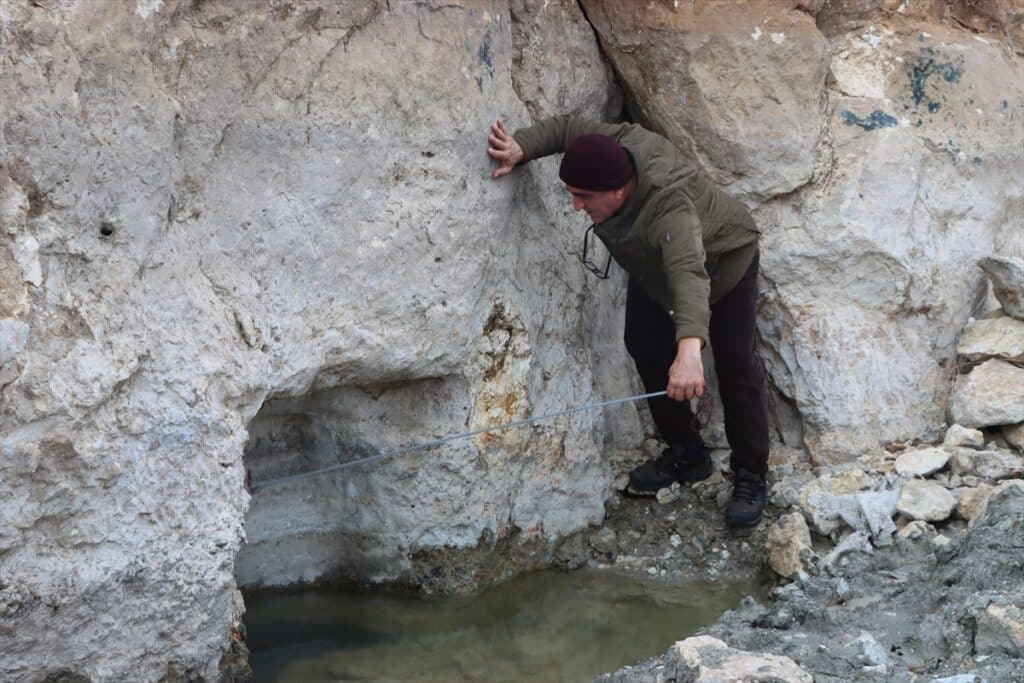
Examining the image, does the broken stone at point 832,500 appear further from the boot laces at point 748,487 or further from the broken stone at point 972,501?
the broken stone at point 972,501

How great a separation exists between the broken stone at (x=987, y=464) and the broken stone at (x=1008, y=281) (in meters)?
0.70

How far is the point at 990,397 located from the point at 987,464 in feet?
1.11

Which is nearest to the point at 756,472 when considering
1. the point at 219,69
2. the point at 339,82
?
the point at 339,82

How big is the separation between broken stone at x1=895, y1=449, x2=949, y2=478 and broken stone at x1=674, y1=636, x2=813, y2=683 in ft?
4.80

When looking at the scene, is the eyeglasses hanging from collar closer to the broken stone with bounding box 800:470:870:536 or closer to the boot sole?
the boot sole

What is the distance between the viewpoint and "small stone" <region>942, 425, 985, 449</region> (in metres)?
5.29

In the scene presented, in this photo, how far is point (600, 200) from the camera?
464 centimetres

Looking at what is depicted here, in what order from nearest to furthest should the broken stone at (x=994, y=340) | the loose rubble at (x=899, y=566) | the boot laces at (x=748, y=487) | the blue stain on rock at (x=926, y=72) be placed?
the loose rubble at (x=899, y=566) < the boot laces at (x=748, y=487) < the broken stone at (x=994, y=340) < the blue stain on rock at (x=926, y=72)

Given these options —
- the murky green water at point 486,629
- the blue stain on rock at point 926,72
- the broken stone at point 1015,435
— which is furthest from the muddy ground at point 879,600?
the blue stain on rock at point 926,72

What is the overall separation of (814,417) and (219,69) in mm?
2920

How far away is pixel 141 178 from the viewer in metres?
3.79

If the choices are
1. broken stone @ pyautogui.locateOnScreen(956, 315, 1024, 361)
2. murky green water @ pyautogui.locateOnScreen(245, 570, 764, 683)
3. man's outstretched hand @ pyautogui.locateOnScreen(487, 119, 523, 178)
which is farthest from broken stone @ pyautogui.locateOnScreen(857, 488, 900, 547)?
man's outstretched hand @ pyautogui.locateOnScreen(487, 119, 523, 178)

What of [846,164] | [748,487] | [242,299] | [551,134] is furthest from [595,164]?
[748,487]

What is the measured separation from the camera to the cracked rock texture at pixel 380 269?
3.68 m
